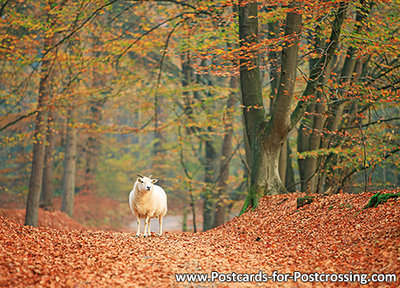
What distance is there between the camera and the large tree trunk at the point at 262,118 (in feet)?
33.0

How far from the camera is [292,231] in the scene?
8242 mm

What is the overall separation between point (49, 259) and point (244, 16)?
8.37 metres

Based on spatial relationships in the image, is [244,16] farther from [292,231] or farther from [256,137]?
[292,231]

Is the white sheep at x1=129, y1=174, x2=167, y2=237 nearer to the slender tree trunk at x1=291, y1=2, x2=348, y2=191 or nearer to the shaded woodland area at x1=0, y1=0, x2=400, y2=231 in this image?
the shaded woodland area at x1=0, y1=0, x2=400, y2=231

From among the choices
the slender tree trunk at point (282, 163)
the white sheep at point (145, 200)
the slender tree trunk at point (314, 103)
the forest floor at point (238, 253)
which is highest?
the slender tree trunk at point (314, 103)

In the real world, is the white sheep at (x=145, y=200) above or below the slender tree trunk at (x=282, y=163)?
below

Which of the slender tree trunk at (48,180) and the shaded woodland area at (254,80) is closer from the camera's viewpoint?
the shaded woodland area at (254,80)

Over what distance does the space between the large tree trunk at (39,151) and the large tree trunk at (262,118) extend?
24.5 feet

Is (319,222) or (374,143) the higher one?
(374,143)

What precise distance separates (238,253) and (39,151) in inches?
413

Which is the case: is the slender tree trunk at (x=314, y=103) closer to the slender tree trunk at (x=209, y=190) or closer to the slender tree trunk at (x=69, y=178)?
the slender tree trunk at (x=209, y=190)

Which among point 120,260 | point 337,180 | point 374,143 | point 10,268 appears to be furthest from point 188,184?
point 10,268

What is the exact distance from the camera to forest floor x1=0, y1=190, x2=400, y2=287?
5.14 m

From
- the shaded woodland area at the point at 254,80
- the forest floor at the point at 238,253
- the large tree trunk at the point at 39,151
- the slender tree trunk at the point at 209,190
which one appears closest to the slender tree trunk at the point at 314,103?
the shaded woodland area at the point at 254,80
